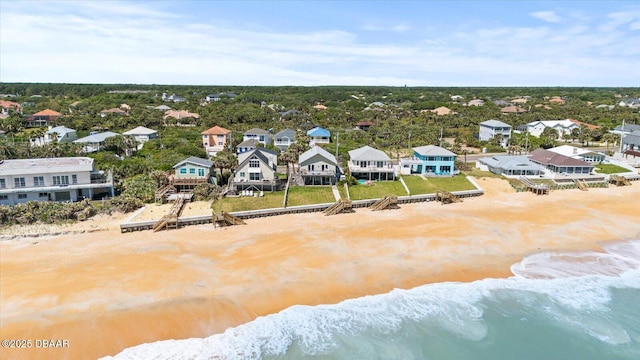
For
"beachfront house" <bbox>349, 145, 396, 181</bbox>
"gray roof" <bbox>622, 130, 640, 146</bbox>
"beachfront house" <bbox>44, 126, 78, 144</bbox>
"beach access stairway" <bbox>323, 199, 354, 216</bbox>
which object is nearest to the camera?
"beach access stairway" <bbox>323, 199, 354, 216</bbox>

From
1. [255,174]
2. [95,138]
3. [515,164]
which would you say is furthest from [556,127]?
[95,138]

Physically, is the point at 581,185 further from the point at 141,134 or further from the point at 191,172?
the point at 141,134

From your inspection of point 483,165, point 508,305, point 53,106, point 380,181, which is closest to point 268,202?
point 380,181

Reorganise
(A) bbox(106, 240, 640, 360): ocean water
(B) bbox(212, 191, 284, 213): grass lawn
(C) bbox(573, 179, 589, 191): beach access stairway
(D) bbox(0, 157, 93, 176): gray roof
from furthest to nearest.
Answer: (C) bbox(573, 179, 589, 191): beach access stairway < (B) bbox(212, 191, 284, 213): grass lawn < (D) bbox(0, 157, 93, 176): gray roof < (A) bbox(106, 240, 640, 360): ocean water

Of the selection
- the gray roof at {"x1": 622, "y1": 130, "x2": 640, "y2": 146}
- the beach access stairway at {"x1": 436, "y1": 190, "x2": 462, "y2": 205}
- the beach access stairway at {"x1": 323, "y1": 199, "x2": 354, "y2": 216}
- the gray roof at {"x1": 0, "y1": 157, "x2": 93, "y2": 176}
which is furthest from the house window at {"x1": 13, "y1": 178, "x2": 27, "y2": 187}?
the gray roof at {"x1": 622, "y1": 130, "x2": 640, "y2": 146}

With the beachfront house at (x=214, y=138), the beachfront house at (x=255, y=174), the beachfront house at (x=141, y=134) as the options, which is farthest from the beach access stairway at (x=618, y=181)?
the beachfront house at (x=141, y=134)

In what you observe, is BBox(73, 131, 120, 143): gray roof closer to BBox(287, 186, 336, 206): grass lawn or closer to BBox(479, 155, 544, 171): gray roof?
BBox(287, 186, 336, 206): grass lawn
